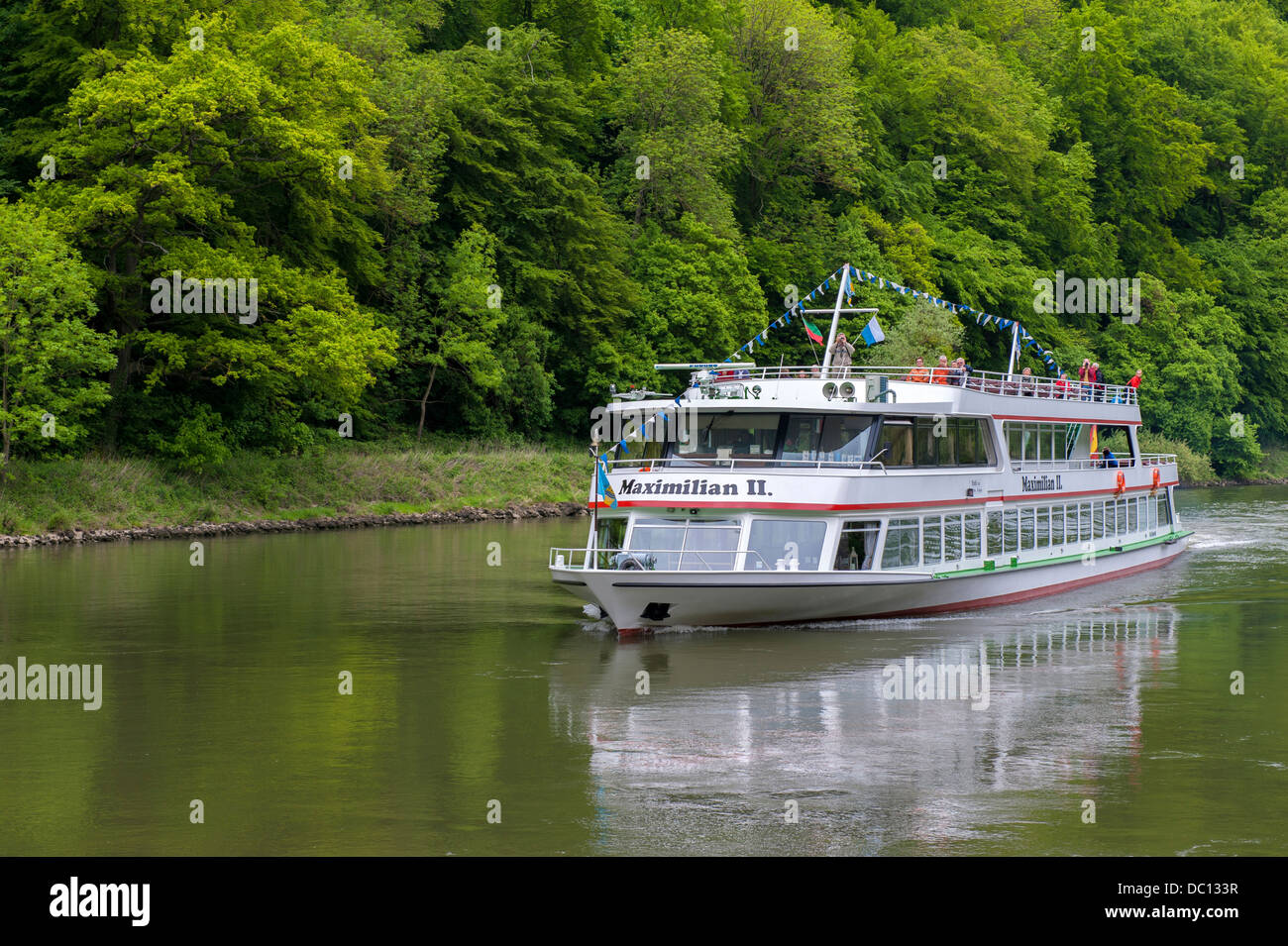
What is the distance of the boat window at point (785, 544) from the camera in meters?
31.5

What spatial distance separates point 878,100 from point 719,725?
9611 centimetres

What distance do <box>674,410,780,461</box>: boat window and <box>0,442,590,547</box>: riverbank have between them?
87.0 ft

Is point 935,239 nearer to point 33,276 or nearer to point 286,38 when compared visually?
point 286,38

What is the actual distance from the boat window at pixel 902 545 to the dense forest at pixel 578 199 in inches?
1260

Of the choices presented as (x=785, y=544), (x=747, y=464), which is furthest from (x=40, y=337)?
(x=785, y=544)

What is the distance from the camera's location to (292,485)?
2441 inches

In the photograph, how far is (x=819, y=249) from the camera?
99625 millimetres

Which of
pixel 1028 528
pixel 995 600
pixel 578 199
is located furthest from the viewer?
pixel 578 199

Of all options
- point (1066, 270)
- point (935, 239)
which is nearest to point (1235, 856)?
point (935, 239)

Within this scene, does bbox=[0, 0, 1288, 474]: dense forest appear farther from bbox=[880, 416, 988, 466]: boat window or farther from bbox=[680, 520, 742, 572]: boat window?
bbox=[880, 416, 988, 466]: boat window

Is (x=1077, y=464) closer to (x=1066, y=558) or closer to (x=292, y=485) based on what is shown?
(x=1066, y=558)

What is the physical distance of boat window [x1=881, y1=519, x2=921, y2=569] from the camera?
33594mm

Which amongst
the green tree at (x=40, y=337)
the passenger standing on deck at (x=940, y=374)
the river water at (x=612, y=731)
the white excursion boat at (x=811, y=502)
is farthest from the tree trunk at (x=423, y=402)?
the passenger standing on deck at (x=940, y=374)

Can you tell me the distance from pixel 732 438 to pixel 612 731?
13327 mm
